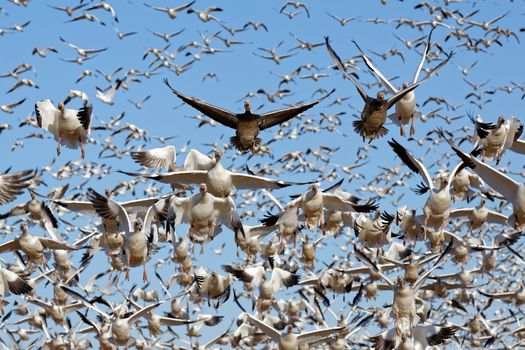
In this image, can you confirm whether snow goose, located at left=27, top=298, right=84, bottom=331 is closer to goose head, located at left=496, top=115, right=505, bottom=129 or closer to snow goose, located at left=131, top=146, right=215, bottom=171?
snow goose, located at left=131, top=146, right=215, bottom=171

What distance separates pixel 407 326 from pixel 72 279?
10292mm

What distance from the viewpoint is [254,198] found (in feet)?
120

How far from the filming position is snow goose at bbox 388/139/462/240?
1730 cm

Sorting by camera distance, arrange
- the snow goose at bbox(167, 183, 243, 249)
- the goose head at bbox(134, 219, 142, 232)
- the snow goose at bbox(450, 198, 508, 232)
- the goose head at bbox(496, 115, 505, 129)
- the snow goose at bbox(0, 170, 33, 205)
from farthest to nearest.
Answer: the snow goose at bbox(450, 198, 508, 232)
the goose head at bbox(134, 219, 142, 232)
the goose head at bbox(496, 115, 505, 129)
the snow goose at bbox(167, 183, 243, 249)
the snow goose at bbox(0, 170, 33, 205)

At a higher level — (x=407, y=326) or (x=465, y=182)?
(x=465, y=182)

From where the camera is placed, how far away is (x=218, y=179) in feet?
55.4

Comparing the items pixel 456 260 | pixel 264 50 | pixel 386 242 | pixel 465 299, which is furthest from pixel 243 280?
pixel 264 50

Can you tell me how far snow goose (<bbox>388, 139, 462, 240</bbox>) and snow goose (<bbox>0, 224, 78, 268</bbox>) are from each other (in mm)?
8206

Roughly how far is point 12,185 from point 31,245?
19.1ft

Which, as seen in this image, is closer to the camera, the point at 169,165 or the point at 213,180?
the point at 213,180

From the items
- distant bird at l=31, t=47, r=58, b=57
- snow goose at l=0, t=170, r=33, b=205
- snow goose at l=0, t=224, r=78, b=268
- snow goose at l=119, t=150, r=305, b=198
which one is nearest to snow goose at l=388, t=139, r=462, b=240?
snow goose at l=119, t=150, r=305, b=198

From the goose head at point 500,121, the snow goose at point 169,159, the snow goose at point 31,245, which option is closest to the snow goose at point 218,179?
the snow goose at point 169,159

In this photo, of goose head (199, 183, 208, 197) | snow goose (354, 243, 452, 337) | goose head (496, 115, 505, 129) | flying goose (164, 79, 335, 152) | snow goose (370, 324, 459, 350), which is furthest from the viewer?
snow goose (370, 324, 459, 350)

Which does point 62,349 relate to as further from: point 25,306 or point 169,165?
point 169,165
